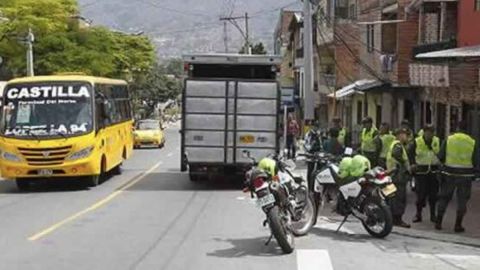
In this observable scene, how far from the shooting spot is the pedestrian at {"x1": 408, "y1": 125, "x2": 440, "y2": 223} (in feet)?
48.4

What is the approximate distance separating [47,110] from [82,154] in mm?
1408

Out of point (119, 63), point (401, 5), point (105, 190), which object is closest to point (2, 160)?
point (105, 190)

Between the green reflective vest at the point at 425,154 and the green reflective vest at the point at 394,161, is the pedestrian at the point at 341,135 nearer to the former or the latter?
the green reflective vest at the point at 425,154

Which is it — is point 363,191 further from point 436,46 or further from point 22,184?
point 436,46

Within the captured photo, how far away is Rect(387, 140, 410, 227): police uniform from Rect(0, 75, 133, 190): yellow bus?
8658 mm

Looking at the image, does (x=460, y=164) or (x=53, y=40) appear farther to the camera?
(x=53, y=40)

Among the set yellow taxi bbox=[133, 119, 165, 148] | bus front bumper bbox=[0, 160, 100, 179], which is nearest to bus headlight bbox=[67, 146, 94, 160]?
bus front bumper bbox=[0, 160, 100, 179]

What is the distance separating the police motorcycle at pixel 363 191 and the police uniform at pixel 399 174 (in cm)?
79

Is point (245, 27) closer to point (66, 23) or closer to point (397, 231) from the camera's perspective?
point (66, 23)

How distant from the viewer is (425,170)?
48.6 ft

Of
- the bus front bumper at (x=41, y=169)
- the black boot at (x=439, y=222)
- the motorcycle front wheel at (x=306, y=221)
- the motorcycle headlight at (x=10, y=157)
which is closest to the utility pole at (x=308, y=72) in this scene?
the bus front bumper at (x=41, y=169)

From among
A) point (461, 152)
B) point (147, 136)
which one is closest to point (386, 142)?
point (461, 152)

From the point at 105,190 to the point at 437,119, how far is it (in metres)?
12.3

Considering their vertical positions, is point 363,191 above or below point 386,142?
below
